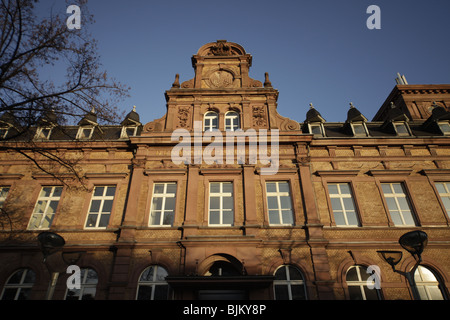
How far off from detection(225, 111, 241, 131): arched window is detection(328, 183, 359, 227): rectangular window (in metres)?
5.41

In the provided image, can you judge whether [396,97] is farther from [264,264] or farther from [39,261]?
[39,261]

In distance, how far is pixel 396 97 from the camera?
24.6m

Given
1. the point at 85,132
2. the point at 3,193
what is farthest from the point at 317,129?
the point at 3,193

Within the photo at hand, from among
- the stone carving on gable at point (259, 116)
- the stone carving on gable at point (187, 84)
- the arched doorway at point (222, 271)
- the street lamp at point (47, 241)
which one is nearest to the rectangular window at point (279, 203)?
the arched doorway at point (222, 271)

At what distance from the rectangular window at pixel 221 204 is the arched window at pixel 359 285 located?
5.05m

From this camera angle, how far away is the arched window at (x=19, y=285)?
1095 centimetres

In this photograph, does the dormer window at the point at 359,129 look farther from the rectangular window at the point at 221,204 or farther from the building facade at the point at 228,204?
the rectangular window at the point at 221,204

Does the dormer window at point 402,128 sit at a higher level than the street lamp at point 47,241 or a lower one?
higher

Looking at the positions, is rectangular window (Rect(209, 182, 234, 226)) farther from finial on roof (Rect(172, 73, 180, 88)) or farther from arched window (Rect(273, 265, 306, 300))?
finial on roof (Rect(172, 73, 180, 88))

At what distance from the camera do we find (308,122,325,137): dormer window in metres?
15.0

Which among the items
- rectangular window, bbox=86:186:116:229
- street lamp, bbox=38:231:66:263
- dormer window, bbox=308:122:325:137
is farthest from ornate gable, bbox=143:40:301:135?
street lamp, bbox=38:231:66:263

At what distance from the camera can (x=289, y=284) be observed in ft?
35.4

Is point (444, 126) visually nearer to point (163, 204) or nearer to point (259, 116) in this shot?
point (259, 116)

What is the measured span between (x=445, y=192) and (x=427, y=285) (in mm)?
4668
